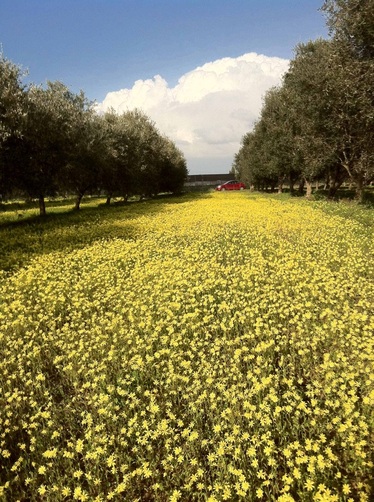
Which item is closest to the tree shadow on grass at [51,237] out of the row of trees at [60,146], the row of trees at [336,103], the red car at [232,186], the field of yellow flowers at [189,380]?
the field of yellow flowers at [189,380]

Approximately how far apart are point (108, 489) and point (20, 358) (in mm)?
3641

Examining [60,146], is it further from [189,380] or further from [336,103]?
[189,380]

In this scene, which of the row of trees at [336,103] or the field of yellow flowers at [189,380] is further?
the row of trees at [336,103]

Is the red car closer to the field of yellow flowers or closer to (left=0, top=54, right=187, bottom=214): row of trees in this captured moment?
(left=0, top=54, right=187, bottom=214): row of trees

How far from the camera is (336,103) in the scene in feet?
82.7

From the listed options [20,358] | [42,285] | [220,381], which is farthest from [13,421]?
[42,285]

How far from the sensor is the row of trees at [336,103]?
2023 cm

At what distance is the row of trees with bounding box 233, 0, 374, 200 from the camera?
20234mm

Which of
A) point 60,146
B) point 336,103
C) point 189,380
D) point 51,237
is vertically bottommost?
point 189,380

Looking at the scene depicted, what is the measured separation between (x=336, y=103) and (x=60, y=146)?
22.6 meters

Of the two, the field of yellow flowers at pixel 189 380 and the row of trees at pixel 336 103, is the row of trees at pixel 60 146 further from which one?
the row of trees at pixel 336 103

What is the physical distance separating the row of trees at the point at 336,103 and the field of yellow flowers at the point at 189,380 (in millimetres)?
14050

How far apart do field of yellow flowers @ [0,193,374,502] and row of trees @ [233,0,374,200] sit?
14.1 m

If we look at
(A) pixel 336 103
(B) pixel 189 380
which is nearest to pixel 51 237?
(B) pixel 189 380
